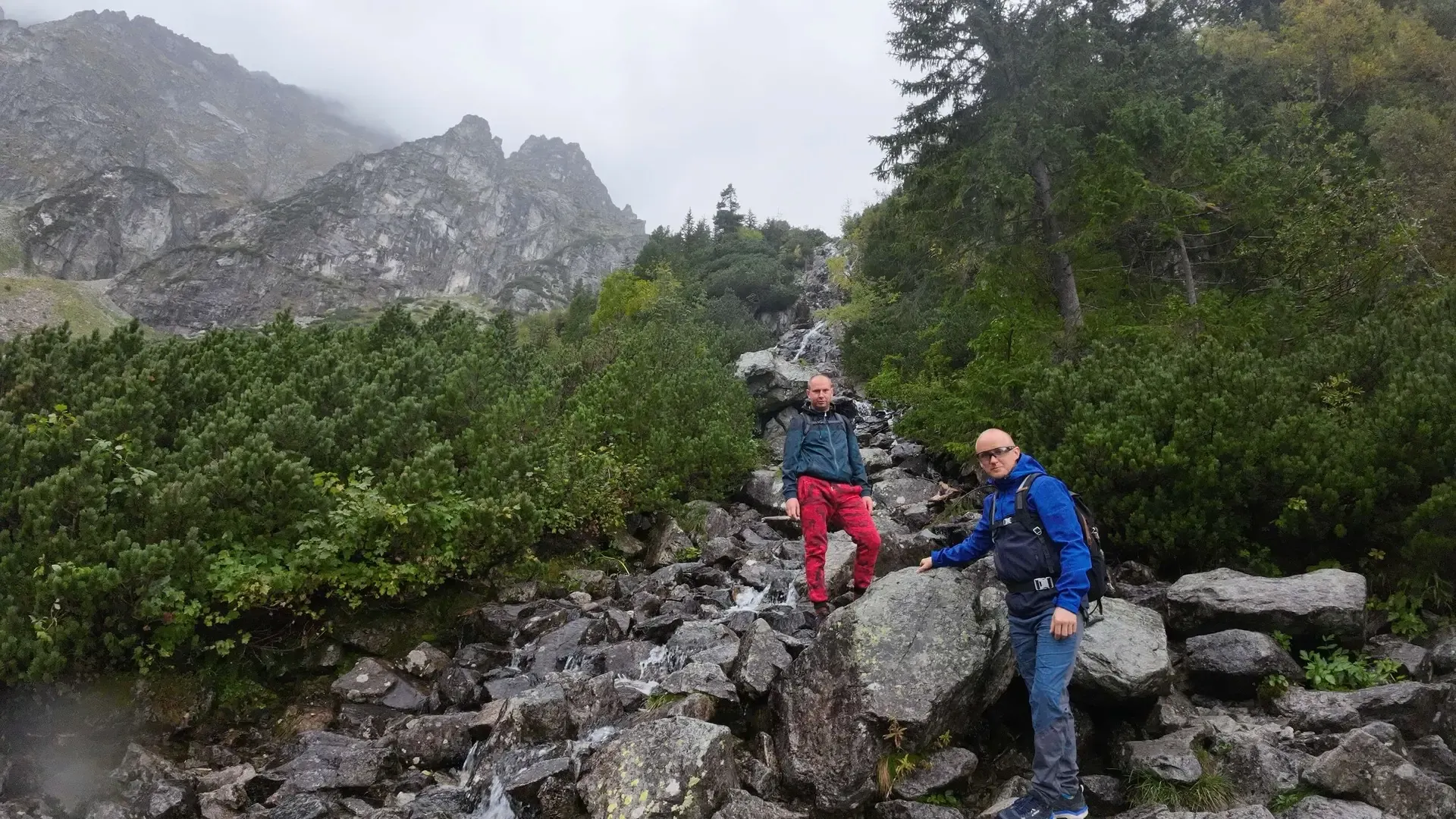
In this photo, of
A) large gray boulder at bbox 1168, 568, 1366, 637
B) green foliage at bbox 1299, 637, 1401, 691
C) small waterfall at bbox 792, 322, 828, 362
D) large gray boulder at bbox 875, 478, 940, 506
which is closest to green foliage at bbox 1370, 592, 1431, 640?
large gray boulder at bbox 1168, 568, 1366, 637

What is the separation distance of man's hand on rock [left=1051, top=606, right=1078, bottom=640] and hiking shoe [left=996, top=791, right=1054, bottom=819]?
1.08 metres

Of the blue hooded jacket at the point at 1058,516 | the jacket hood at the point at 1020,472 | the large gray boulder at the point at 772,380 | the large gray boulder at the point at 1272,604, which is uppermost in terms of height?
the large gray boulder at the point at 772,380

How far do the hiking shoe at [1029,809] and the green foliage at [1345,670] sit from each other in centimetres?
333

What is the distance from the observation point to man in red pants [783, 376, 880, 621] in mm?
7320

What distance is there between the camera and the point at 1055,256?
16.9 m

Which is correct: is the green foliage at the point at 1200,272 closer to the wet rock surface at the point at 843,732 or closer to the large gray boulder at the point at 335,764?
the wet rock surface at the point at 843,732

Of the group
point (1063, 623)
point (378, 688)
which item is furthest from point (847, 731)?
point (378, 688)

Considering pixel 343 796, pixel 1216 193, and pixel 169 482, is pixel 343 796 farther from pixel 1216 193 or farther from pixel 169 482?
pixel 1216 193

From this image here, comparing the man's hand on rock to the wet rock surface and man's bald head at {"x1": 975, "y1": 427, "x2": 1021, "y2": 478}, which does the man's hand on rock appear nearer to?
man's bald head at {"x1": 975, "y1": 427, "x2": 1021, "y2": 478}

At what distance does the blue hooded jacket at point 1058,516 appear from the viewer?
467 centimetres

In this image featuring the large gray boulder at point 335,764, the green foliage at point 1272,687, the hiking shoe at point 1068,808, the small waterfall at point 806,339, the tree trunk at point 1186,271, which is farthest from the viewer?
the small waterfall at point 806,339

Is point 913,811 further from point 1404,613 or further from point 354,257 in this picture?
point 354,257

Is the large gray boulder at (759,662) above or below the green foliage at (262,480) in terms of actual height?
below

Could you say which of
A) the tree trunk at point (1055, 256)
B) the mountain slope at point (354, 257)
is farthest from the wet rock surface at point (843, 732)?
the mountain slope at point (354, 257)
